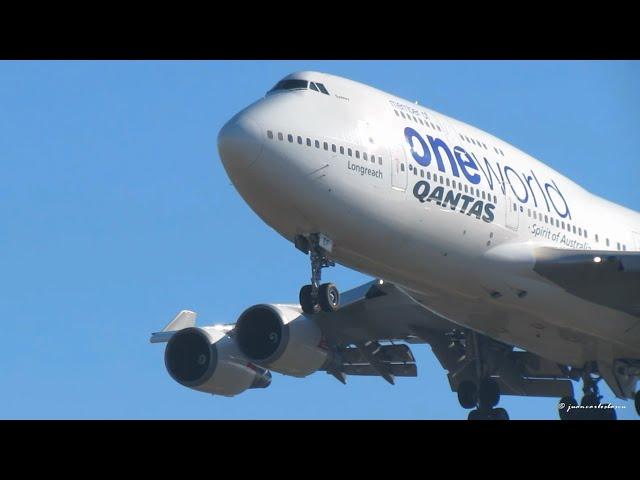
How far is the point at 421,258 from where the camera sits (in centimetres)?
2612

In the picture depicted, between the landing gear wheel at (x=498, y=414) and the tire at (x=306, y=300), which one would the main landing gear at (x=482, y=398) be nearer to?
the landing gear wheel at (x=498, y=414)

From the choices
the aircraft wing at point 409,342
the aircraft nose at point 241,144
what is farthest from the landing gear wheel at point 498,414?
the aircraft nose at point 241,144

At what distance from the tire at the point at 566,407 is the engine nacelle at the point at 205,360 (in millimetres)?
8384

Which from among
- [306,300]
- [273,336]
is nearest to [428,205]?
[306,300]

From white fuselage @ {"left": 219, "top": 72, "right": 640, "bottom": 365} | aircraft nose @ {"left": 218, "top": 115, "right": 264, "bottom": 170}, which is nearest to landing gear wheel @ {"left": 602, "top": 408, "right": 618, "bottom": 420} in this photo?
white fuselage @ {"left": 219, "top": 72, "right": 640, "bottom": 365}

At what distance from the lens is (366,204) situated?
81.6 feet

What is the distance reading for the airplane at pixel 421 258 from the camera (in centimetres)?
2442

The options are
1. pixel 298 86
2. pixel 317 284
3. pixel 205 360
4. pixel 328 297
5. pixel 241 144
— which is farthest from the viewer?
pixel 205 360

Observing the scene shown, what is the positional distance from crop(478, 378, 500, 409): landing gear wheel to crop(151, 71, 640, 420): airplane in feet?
0.12

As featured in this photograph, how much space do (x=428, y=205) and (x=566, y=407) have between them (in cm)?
1045

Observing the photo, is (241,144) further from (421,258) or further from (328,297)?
(421,258)
